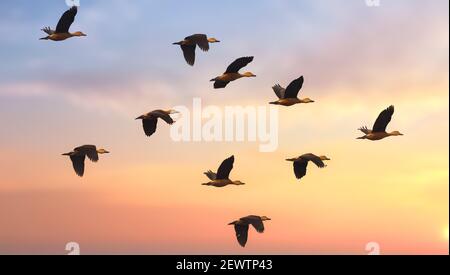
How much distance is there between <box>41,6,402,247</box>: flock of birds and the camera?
37969 millimetres

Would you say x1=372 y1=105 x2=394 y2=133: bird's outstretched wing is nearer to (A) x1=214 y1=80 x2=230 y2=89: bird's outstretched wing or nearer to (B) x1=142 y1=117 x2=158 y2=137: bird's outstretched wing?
(A) x1=214 y1=80 x2=230 y2=89: bird's outstretched wing

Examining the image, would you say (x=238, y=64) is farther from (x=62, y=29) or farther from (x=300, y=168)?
(x=62, y=29)

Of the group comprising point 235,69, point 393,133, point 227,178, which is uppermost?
point 235,69

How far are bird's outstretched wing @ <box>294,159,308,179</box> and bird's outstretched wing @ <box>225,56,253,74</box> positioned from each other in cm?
563

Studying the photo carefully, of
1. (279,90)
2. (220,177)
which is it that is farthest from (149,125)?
(279,90)

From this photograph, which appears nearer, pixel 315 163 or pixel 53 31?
pixel 315 163

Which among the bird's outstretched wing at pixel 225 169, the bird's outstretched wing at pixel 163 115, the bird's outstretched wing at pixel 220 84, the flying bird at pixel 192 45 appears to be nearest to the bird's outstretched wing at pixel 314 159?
the bird's outstretched wing at pixel 225 169

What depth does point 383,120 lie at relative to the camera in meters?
40.2

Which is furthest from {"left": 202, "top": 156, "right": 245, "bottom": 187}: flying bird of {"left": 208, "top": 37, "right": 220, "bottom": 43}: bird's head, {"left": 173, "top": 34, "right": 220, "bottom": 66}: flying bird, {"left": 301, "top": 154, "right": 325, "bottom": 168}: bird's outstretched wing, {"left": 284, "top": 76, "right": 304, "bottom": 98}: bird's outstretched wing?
{"left": 208, "top": 37, "right": 220, "bottom": 43}: bird's head

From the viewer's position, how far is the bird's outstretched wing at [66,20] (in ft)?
137
